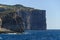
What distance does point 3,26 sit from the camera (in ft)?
481

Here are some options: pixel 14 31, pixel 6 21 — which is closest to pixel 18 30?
pixel 14 31

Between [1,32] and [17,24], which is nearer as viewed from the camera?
[1,32]

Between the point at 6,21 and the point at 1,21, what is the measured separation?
3.39 meters

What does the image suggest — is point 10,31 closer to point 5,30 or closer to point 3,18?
point 5,30

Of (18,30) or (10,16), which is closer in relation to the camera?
(18,30)

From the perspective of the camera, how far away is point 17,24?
148 meters

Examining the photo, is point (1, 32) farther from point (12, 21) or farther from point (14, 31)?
point (12, 21)

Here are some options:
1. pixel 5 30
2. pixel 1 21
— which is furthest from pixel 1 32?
pixel 1 21

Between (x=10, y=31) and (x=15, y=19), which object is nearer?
(x=10, y=31)

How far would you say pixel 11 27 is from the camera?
480 feet

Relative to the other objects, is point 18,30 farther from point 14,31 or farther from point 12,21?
point 12,21

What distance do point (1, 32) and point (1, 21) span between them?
13.4 m

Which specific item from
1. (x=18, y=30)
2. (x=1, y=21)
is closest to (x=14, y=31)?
(x=18, y=30)

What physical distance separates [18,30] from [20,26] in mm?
6832
